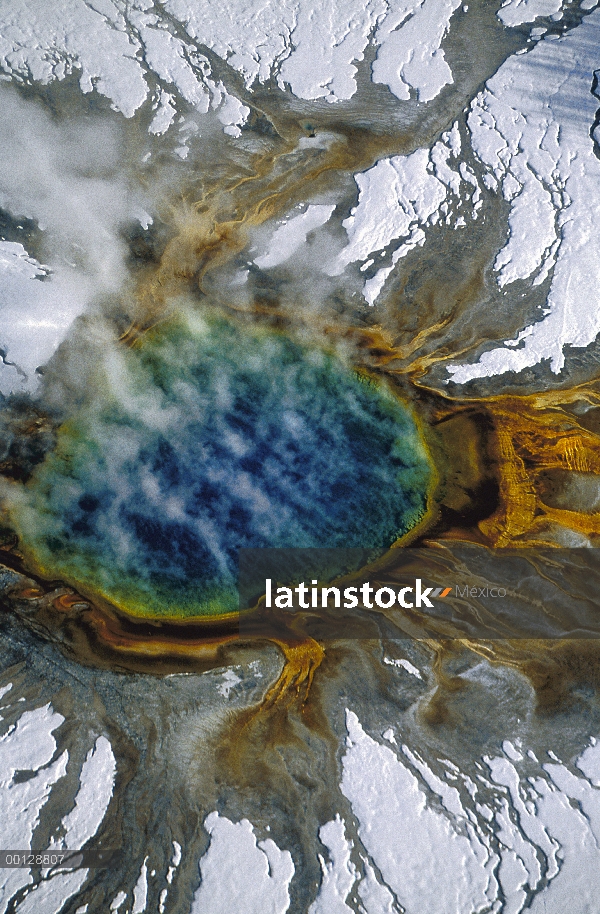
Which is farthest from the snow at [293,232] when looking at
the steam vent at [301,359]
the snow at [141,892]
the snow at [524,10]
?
the snow at [141,892]

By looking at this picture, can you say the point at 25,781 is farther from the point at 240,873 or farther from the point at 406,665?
the point at 406,665

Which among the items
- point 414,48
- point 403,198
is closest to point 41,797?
point 403,198

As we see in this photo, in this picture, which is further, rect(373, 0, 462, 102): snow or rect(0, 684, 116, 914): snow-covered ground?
rect(373, 0, 462, 102): snow

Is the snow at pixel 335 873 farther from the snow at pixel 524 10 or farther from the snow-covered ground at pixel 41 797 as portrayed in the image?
the snow at pixel 524 10

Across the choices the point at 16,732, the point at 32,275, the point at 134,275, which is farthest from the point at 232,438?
the point at 16,732

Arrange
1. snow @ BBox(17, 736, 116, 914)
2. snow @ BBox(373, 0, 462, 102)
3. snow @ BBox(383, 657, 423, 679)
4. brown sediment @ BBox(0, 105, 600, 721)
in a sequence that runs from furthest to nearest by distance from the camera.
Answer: snow @ BBox(373, 0, 462, 102) → brown sediment @ BBox(0, 105, 600, 721) → snow @ BBox(383, 657, 423, 679) → snow @ BBox(17, 736, 116, 914)

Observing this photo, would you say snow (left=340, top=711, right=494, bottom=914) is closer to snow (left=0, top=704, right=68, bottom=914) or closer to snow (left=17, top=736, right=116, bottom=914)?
snow (left=17, top=736, right=116, bottom=914)

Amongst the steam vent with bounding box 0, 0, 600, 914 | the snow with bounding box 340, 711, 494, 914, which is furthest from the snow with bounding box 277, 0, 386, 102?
the snow with bounding box 340, 711, 494, 914

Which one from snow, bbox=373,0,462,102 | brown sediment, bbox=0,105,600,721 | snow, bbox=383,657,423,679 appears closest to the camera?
snow, bbox=383,657,423,679
